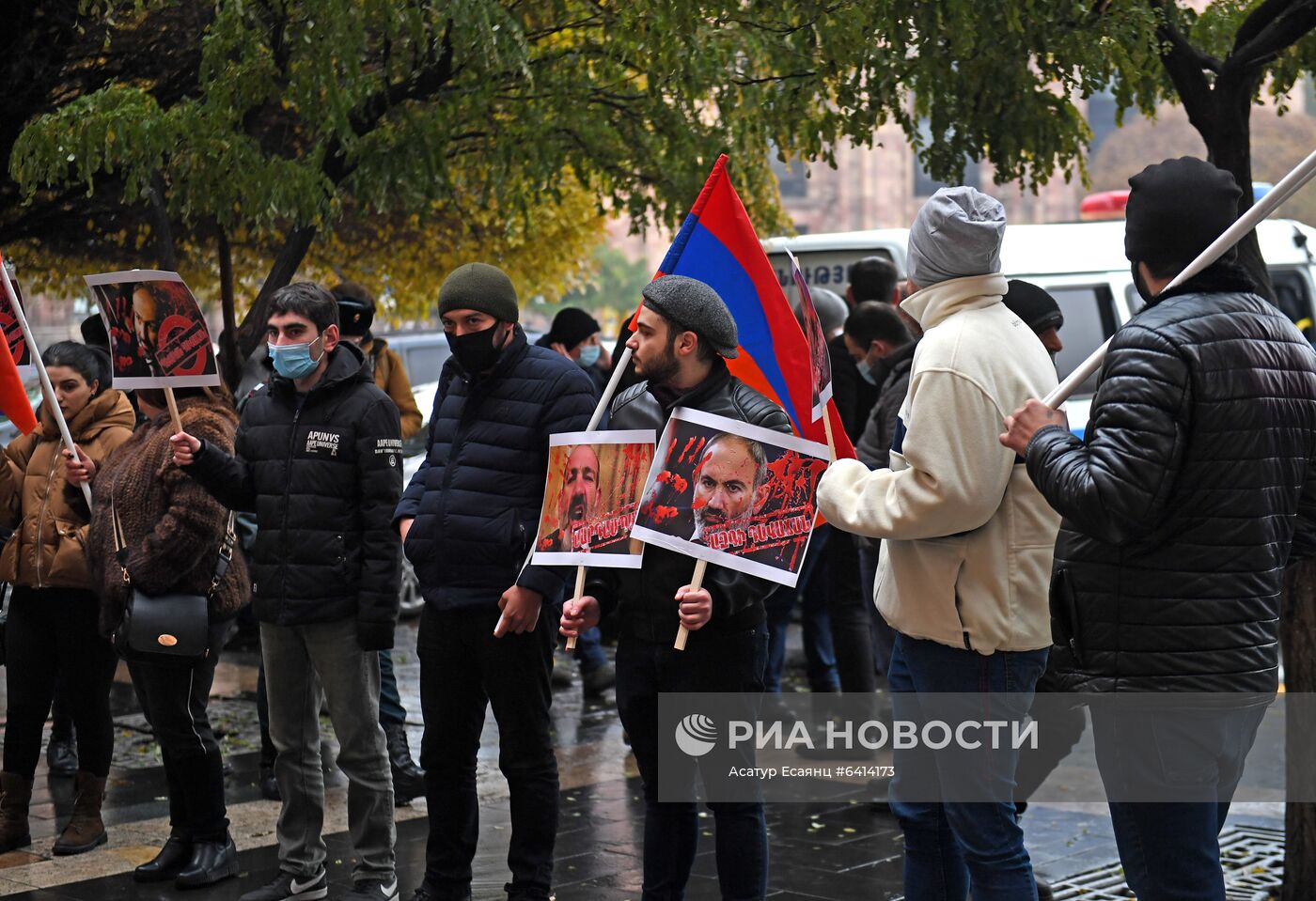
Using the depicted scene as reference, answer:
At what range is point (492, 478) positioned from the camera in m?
4.98

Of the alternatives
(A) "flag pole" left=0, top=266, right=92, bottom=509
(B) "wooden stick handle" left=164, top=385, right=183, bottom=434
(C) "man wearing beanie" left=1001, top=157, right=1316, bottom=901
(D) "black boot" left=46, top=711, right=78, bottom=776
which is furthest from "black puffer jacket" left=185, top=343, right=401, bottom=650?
(D) "black boot" left=46, top=711, right=78, bottom=776

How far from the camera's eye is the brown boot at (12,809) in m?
6.10

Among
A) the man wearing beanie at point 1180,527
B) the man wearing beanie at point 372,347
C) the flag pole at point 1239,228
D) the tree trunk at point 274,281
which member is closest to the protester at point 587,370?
the man wearing beanie at point 372,347

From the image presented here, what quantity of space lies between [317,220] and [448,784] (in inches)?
121

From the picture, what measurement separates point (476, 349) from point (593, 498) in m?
0.73

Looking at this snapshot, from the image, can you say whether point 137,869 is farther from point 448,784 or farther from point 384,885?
point 448,784

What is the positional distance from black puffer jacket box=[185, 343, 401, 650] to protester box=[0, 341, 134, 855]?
3.56 feet

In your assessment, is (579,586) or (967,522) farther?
(579,586)

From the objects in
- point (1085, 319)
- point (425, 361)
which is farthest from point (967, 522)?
point (425, 361)

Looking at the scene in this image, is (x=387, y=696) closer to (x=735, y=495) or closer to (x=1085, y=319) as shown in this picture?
(x=735, y=495)

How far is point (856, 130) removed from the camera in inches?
265

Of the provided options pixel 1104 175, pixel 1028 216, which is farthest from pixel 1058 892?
pixel 1028 216

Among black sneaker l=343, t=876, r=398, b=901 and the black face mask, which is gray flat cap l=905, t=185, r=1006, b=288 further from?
black sneaker l=343, t=876, r=398, b=901

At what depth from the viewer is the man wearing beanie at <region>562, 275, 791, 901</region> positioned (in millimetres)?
4469
